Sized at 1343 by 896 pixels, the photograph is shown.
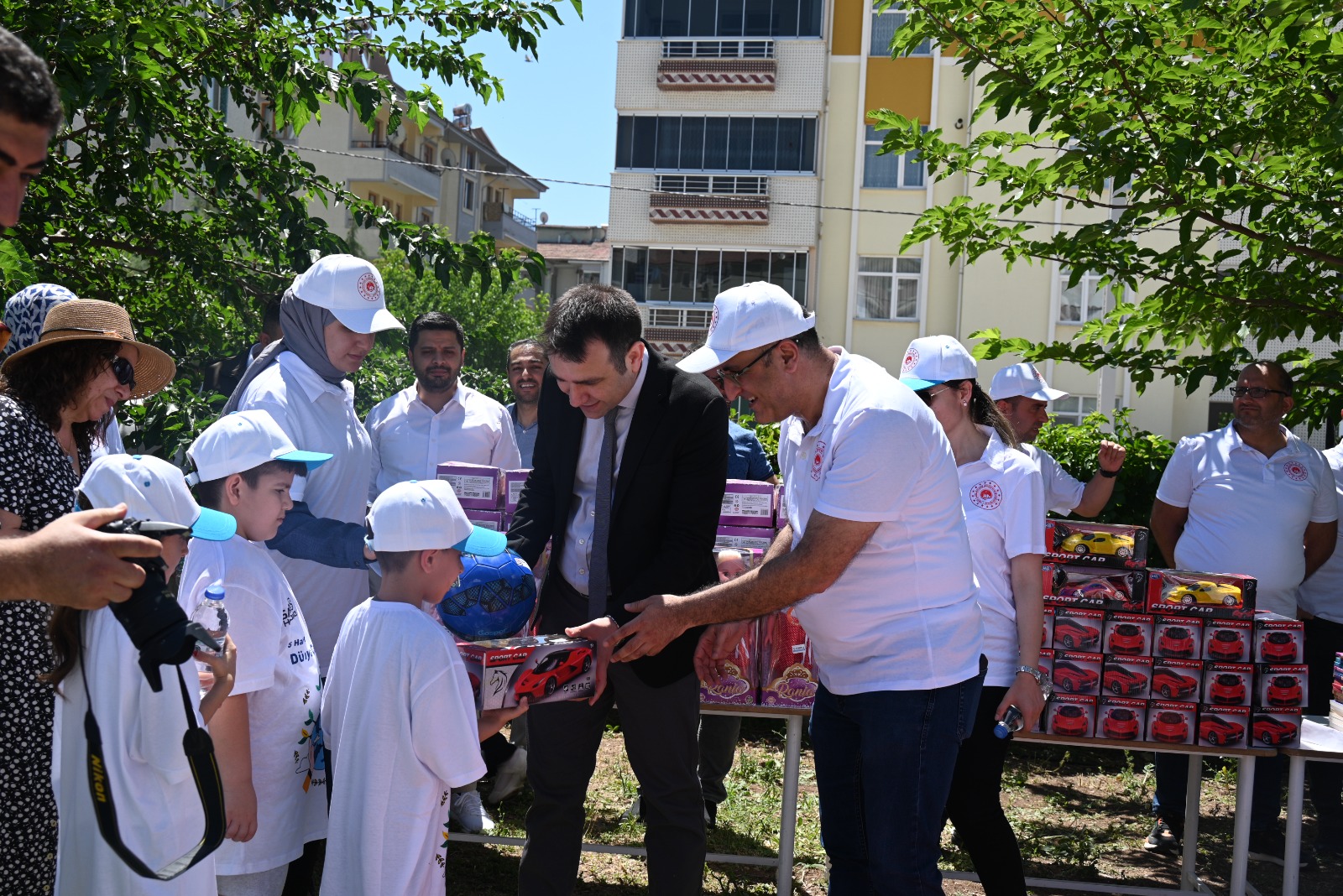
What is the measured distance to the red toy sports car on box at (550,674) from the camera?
112 inches

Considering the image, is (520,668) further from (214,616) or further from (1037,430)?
(1037,430)

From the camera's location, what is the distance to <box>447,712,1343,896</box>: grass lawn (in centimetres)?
468

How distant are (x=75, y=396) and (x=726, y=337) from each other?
1.60 metres

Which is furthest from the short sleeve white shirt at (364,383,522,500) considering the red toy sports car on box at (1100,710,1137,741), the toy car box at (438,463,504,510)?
the red toy sports car on box at (1100,710,1137,741)

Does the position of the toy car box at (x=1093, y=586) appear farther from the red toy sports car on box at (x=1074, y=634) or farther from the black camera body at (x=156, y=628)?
the black camera body at (x=156, y=628)

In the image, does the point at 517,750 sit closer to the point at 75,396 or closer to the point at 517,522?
the point at 517,522

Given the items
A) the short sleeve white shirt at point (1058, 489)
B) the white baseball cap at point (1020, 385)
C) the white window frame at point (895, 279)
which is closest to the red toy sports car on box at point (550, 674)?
the white baseball cap at point (1020, 385)

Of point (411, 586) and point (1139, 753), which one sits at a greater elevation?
point (411, 586)

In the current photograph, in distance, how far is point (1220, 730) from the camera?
4.29 m

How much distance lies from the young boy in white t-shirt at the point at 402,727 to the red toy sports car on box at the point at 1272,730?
120 inches

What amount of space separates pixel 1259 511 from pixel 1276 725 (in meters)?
1.36

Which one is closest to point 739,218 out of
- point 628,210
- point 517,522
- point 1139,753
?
point 628,210

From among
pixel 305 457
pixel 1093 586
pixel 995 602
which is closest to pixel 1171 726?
pixel 1093 586

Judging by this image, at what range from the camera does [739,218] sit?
29.3 meters
